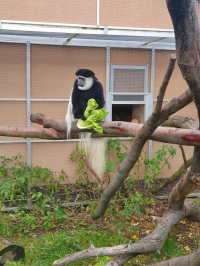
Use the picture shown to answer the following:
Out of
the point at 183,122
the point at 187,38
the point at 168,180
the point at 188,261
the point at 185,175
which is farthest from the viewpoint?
the point at 168,180

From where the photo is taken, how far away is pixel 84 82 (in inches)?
140

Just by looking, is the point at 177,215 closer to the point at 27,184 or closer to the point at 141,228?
the point at 141,228

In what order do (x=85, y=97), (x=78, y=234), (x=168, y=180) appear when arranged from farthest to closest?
(x=168, y=180) → (x=85, y=97) → (x=78, y=234)

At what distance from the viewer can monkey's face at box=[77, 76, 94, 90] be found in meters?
3.54

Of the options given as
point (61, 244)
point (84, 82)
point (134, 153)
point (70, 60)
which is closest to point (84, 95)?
point (84, 82)

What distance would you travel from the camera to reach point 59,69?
4.11 meters

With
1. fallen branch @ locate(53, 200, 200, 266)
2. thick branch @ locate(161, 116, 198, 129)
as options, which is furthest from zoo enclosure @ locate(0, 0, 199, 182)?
fallen branch @ locate(53, 200, 200, 266)

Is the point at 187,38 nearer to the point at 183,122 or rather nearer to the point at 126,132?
the point at 126,132

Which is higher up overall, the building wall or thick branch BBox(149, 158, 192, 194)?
the building wall

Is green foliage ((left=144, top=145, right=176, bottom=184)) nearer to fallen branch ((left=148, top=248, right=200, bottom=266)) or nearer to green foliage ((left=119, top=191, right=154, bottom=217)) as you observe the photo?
green foliage ((left=119, top=191, right=154, bottom=217))

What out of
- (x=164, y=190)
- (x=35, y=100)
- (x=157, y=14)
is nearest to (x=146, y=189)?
(x=164, y=190)

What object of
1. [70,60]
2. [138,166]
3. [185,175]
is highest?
[70,60]

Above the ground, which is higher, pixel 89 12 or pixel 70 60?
pixel 89 12

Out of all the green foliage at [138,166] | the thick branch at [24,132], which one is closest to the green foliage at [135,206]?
the green foliage at [138,166]
